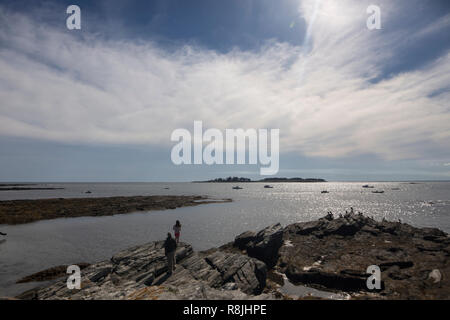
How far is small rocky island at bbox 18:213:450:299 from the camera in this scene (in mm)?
13906

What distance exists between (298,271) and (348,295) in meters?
4.38

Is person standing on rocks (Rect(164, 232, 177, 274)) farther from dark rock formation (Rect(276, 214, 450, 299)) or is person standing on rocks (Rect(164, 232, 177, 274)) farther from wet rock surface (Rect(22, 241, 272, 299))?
dark rock formation (Rect(276, 214, 450, 299))

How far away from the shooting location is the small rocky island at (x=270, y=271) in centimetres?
1391

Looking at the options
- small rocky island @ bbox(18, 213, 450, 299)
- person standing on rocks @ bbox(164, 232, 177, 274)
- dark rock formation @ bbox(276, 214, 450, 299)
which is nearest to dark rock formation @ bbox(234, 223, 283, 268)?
small rocky island @ bbox(18, 213, 450, 299)

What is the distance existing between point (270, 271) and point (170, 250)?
36.2 ft

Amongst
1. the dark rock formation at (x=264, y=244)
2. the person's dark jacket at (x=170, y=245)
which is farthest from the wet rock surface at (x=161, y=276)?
the dark rock formation at (x=264, y=244)

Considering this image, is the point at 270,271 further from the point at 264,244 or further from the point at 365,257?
the point at 365,257

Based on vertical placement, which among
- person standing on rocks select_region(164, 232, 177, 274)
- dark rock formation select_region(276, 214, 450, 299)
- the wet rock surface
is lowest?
dark rock formation select_region(276, 214, 450, 299)

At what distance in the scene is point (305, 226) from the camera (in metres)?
35.2

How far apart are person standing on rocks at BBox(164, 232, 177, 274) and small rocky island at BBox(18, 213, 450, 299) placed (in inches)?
23.3

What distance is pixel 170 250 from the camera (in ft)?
56.5

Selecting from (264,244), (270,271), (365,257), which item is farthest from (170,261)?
(365,257)

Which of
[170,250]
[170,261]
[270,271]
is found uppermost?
[170,250]
